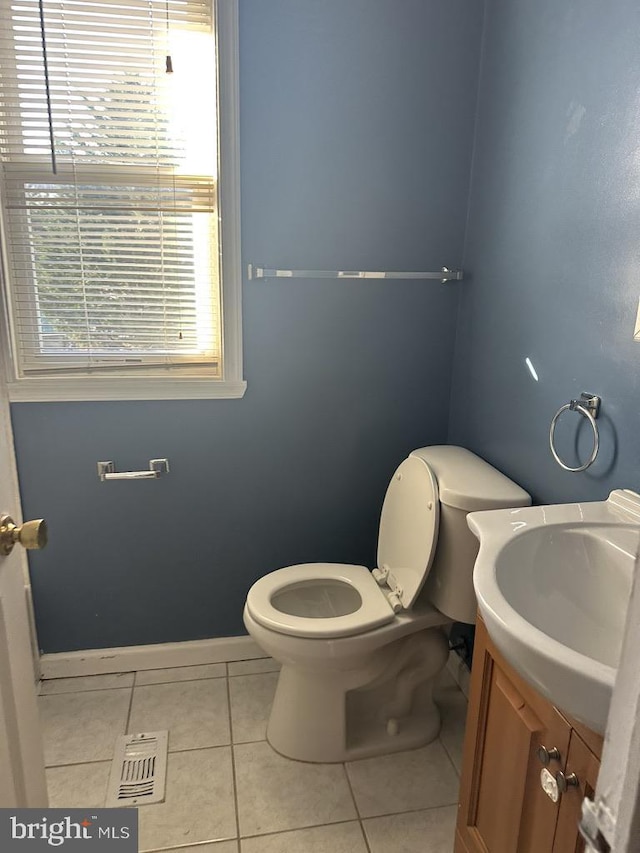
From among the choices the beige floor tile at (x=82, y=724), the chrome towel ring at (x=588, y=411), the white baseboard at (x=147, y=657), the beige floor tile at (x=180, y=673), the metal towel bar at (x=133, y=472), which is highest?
the chrome towel ring at (x=588, y=411)

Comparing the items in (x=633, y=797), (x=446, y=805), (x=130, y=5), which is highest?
(x=130, y=5)

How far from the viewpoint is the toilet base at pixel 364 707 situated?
1.83m

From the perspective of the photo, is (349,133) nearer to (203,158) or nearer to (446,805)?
(203,158)

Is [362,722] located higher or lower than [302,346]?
lower

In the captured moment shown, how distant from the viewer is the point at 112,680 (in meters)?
2.19

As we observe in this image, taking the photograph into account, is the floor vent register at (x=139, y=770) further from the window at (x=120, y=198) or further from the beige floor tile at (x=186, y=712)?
the window at (x=120, y=198)

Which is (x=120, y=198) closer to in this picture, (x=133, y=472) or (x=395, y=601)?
(x=133, y=472)

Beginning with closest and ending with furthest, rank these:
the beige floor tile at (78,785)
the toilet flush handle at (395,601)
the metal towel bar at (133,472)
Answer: the beige floor tile at (78,785) < the toilet flush handle at (395,601) < the metal towel bar at (133,472)

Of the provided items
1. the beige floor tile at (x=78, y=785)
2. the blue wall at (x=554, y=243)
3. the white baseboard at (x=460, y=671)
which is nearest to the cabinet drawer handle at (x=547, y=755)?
the blue wall at (x=554, y=243)

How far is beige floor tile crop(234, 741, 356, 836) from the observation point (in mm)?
1663

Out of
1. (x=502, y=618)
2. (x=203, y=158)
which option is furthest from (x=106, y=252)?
(x=502, y=618)

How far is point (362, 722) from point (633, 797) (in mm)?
1649

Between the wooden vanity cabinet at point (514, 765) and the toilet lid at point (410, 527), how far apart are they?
38 cm

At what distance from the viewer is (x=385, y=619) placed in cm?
177
